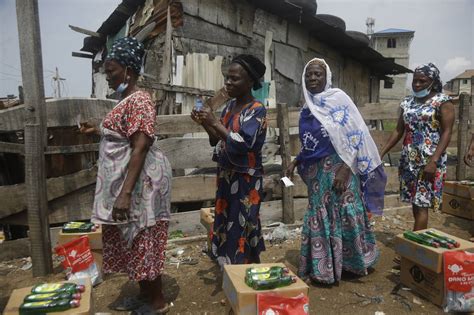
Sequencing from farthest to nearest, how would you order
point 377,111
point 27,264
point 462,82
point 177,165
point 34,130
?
point 462,82, point 377,111, point 177,165, point 27,264, point 34,130

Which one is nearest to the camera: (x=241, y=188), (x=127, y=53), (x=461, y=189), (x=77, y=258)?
(x=127, y=53)

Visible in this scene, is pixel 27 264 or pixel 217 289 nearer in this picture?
pixel 217 289

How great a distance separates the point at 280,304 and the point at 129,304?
4.74 feet

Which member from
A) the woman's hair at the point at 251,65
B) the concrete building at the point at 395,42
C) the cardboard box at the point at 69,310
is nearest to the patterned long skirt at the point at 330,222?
the woman's hair at the point at 251,65

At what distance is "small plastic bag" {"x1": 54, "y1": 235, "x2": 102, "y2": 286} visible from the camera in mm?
3039

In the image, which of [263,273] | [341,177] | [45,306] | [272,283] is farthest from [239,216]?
[45,306]

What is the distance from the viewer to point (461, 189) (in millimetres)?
4852

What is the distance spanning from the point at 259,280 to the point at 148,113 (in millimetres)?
1257

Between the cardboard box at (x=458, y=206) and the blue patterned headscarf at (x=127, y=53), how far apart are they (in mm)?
4594

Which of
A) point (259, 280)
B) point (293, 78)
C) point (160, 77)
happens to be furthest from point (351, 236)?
point (293, 78)

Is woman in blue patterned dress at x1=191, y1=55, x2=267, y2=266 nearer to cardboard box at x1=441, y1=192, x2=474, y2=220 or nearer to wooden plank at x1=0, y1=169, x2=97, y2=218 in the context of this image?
wooden plank at x1=0, y1=169, x2=97, y2=218

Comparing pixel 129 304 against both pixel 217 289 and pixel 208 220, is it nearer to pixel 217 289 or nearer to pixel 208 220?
pixel 217 289

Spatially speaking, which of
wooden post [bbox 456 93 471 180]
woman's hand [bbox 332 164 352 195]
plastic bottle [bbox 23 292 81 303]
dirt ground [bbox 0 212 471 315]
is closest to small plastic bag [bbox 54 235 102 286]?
dirt ground [bbox 0 212 471 315]

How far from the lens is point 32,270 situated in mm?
3387
